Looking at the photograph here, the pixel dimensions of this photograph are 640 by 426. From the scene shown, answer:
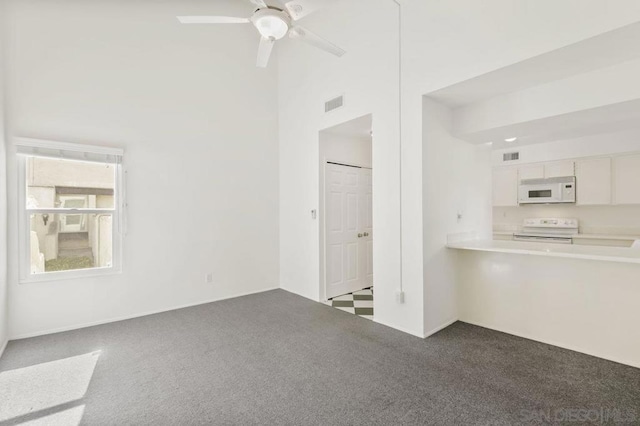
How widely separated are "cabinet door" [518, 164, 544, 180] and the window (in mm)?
6763

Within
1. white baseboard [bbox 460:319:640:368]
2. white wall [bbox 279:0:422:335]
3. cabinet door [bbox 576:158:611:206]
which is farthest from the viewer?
cabinet door [bbox 576:158:611:206]

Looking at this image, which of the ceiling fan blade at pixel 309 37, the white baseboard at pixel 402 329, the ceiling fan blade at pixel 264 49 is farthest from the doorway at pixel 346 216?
the ceiling fan blade at pixel 264 49

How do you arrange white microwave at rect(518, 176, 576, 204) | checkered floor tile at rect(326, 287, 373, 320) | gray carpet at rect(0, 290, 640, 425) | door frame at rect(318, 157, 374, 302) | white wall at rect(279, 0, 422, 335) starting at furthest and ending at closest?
white microwave at rect(518, 176, 576, 204)
door frame at rect(318, 157, 374, 302)
checkered floor tile at rect(326, 287, 373, 320)
white wall at rect(279, 0, 422, 335)
gray carpet at rect(0, 290, 640, 425)

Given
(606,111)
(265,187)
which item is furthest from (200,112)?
(606,111)

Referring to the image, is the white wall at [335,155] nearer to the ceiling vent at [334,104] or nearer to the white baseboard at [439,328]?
the ceiling vent at [334,104]

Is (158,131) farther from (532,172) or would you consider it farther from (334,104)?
(532,172)

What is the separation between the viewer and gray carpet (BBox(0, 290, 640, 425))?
1938 mm

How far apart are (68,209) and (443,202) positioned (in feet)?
14.4

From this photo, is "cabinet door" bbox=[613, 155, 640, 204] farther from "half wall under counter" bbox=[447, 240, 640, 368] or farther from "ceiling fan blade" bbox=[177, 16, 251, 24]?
"ceiling fan blade" bbox=[177, 16, 251, 24]

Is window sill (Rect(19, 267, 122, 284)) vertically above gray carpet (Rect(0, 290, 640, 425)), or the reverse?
window sill (Rect(19, 267, 122, 284))

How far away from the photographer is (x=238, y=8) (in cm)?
461

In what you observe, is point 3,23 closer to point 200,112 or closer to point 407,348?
point 200,112

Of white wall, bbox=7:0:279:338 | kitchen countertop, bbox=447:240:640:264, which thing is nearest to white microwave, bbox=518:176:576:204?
kitchen countertop, bbox=447:240:640:264

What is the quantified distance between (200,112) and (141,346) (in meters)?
3.13
